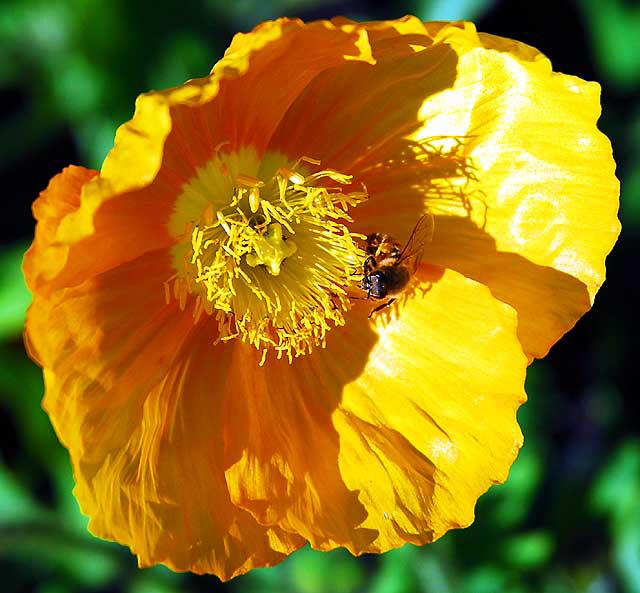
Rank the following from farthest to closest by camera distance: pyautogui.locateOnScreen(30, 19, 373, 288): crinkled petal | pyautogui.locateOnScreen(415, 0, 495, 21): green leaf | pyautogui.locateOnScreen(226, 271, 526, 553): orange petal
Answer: pyautogui.locateOnScreen(415, 0, 495, 21): green leaf
pyautogui.locateOnScreen(226, 271, 526, 553): orange petal
pyautogui.locateOnScreen(30, 19, 373, 288): crinkled petal

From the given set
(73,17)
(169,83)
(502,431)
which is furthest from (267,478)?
(73,17)

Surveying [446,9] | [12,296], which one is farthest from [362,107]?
[12,296]

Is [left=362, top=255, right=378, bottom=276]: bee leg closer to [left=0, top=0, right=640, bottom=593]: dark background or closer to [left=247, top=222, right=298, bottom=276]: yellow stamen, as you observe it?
[left=247, top=222, right=298, bottom=276]: yellow stamen

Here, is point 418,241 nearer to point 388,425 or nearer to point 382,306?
point 382,306

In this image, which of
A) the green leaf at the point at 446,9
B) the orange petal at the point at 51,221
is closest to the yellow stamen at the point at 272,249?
the orange petal at the point at 51,221

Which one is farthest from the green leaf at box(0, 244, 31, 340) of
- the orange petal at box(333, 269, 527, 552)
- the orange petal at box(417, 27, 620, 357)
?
the orange petal at box(417, 27, 620, 357)

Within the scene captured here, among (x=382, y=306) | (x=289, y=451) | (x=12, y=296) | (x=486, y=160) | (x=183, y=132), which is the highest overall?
(x=183, y=132)
